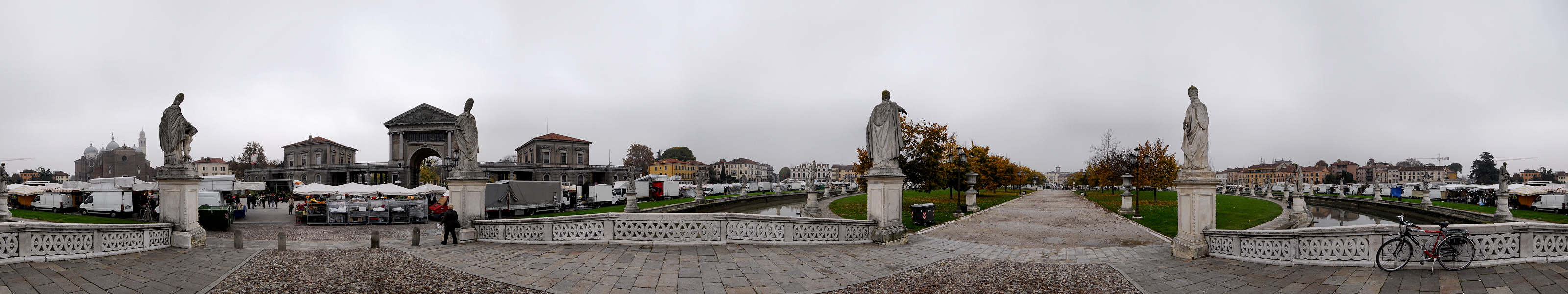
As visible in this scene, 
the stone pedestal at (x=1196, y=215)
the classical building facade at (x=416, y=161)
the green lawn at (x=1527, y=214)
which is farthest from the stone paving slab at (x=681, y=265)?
the classical building facade at (x=416, y=161)

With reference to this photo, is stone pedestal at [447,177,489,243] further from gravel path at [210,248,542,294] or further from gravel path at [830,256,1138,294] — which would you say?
gravel path at [830,256,1138,294]

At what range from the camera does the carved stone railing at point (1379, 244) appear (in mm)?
5859

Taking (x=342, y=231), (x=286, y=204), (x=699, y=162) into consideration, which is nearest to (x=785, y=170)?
(x=699, y=162)

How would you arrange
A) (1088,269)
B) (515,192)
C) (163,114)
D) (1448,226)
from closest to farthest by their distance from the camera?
(1448,226), (1088,269), (163,114), (515,192)

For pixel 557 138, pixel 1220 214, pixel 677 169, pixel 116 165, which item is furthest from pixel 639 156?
pixel 1220 214

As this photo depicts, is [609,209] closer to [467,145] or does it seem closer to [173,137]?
[467,145]

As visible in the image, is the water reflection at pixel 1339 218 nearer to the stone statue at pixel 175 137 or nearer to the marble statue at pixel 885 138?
the marble statue at pixel 885 138

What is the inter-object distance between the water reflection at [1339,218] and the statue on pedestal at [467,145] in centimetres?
2361

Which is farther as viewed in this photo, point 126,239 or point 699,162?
point 699,162

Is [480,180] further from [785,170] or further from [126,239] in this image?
[785,170]

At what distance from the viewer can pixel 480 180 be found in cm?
1028

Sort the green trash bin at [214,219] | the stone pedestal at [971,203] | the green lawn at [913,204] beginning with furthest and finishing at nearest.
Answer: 1. the stone pedestal at [971,203]
2. the green lawn at [913,204]
3. the green trash bin at [214,219]

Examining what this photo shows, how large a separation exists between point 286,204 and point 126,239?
1167 inches

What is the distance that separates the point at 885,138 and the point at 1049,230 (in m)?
5.96
